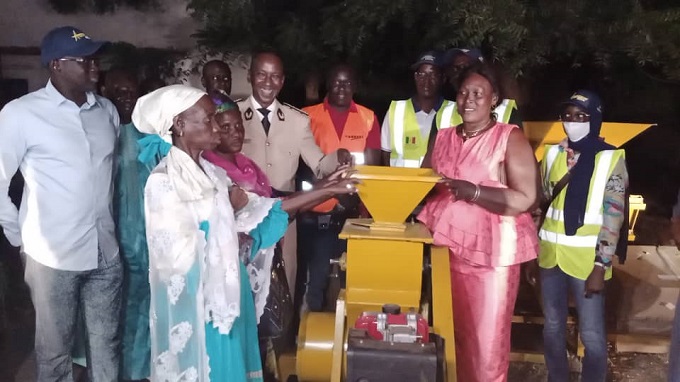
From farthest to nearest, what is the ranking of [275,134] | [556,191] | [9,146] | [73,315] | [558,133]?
1. [558,133]
2. [275,134]
3. [556,191]
4. [73,315]
5. [9,146]

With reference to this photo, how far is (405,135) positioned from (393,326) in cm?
161

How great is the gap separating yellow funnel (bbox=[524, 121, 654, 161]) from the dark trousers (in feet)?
4.70

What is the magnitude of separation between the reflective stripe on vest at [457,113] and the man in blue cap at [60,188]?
1727 millimetres

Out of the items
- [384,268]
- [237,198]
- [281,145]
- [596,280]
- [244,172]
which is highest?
→ [281,145]

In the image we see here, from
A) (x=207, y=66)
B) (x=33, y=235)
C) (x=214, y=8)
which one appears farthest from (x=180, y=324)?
(x=214, y=8)

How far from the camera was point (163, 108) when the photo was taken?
2330 millimetres

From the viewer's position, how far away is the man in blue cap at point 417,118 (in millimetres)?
3594

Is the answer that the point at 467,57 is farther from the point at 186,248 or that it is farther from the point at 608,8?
the point at 186,248

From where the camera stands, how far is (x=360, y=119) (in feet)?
12.7

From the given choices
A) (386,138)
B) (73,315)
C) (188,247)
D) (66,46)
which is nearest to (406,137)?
(386,138)

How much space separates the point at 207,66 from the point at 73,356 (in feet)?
6.58

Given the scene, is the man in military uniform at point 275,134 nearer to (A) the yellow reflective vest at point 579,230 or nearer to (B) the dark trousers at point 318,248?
(B) the dark trousers at point 318,248

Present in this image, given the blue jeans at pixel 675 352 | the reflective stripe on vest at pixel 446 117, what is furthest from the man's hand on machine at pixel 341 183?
the blue jeans at pixel 675 352

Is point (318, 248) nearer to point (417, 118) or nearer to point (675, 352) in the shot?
point (417, 118)
